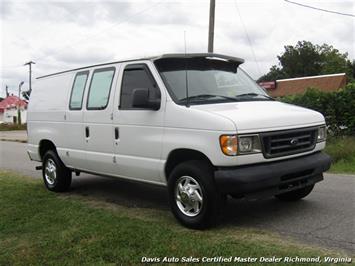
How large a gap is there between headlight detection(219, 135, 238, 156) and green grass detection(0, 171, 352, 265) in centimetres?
93

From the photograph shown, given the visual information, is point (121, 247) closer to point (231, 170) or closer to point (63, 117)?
point (231, 170)

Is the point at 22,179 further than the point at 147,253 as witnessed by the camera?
Yes

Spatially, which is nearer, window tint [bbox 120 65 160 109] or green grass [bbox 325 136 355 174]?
window tint [bbox 120 65 160 109]

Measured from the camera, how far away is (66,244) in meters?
5.02

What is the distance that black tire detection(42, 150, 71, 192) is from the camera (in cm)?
813

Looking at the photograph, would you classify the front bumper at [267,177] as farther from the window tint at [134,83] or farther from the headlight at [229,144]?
the window tint at [134,83]

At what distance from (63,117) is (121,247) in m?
3.61

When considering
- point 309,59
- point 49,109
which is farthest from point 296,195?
point 309,59

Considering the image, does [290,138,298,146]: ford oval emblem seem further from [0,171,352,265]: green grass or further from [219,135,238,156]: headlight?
[0,171,352,265]: green grass

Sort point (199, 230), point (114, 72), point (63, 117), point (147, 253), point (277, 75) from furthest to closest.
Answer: point (277, 75), point (63, 117), point (114, 72), point (199, 230), point (147, 253)

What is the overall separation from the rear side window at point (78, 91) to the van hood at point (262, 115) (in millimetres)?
2579

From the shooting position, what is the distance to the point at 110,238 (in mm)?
Result: 5062

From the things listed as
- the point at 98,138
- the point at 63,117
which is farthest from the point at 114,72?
the point at 63,117

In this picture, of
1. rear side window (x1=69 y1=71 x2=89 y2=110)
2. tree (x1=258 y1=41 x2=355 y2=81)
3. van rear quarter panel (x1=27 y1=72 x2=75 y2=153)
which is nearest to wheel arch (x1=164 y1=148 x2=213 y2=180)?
rear side window (x1=69 y1=71 x2=89 y2=110)
